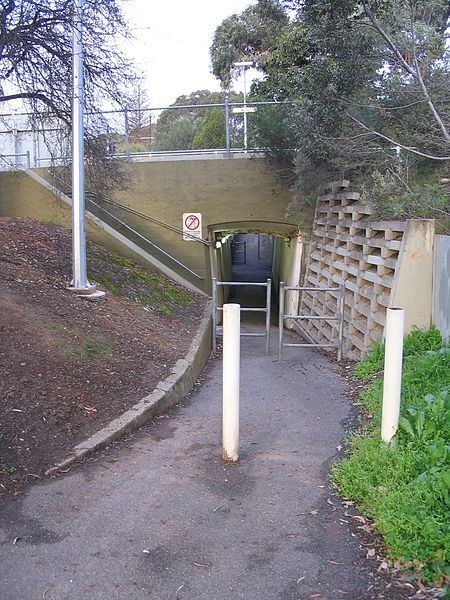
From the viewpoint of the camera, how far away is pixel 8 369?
504cm

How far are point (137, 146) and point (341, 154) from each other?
7930 mm

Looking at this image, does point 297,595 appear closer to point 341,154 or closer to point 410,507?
point 410,507

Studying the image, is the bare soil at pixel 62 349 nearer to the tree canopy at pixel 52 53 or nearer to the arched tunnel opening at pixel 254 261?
the tree canopy at pixel 52 53

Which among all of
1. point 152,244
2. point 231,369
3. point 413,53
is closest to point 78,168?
point 231,369

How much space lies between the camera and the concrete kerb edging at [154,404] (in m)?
4.46

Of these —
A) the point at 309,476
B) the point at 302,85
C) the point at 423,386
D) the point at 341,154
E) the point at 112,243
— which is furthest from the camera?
the point at 112,243

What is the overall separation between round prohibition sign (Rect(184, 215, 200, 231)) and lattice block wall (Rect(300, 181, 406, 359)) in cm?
347

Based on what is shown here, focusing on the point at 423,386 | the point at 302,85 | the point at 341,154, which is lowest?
the point at 423,386

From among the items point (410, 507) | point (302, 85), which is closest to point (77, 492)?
point (410, 507)

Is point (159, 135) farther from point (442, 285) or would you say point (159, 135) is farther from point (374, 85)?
point (442, 285)

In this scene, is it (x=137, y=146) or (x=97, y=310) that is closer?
(x=97, y=310)

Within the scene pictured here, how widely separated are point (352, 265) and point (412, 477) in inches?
245

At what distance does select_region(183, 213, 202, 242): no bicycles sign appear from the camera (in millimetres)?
15344

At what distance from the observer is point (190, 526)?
347 centimetres
